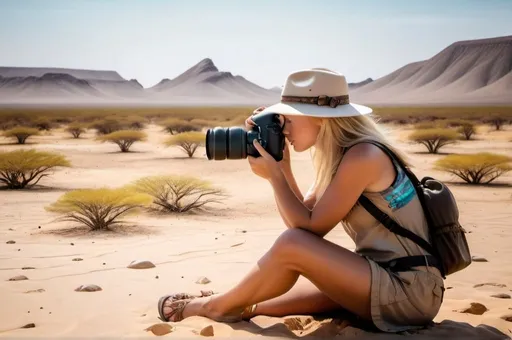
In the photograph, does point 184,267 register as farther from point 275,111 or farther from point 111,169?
point 111,169

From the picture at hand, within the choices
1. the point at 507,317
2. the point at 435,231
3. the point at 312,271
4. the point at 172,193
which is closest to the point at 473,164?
the point at 172,193

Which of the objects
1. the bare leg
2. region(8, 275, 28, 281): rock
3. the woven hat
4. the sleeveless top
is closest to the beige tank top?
the sleeveless top

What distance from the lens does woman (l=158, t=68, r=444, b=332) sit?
321cm

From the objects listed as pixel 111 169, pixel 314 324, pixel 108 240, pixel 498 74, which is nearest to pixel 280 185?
pixel 314 324

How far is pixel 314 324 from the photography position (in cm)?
366

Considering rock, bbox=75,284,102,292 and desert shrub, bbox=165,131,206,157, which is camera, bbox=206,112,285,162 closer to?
rock, bbox=75,284,102,292

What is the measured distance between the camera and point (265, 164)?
3490 millimetres

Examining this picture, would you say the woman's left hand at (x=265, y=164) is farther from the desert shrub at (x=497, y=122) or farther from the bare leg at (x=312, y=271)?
the desert shrub at (x=497, y=122)

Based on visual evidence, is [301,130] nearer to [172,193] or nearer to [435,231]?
[435,231]

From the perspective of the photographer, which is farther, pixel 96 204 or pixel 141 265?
pixel 96 204

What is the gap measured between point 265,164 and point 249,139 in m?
0.19

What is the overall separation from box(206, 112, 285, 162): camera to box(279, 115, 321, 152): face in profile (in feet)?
0.18

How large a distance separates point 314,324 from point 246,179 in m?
8.92

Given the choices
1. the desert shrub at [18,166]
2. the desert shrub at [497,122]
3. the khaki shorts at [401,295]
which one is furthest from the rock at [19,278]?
the desert shrub at [497,122]
